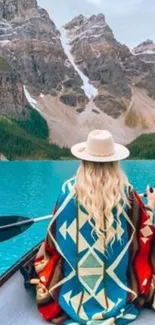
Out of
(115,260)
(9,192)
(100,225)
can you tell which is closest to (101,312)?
(115,260)

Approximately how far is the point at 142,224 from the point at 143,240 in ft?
0.50

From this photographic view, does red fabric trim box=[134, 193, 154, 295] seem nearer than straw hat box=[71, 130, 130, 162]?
No

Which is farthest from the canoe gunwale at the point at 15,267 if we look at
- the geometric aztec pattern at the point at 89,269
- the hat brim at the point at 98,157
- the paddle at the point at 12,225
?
the hat brim at the point at 98,157

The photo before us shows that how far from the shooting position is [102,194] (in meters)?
4.45

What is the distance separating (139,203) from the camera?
4.70 m

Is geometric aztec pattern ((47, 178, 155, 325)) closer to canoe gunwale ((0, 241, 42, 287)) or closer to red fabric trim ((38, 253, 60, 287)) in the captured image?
red fabric trim ((38, 253, 60, 287))

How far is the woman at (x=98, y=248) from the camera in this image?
448 centimetres

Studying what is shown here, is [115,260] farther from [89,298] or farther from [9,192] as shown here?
[9,192]

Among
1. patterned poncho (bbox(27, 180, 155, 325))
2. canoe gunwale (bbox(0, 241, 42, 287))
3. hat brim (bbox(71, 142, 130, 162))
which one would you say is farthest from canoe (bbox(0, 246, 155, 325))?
hat brim (bbox(71, 142, 130, 162))

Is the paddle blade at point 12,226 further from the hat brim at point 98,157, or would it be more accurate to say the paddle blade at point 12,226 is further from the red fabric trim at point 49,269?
the hat brim at point 98,157

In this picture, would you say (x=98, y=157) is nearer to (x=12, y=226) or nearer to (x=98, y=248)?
(x=98, y=248)

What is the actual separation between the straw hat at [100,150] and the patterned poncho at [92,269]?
304mm

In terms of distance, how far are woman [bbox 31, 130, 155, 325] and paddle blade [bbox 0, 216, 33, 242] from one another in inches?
70.0

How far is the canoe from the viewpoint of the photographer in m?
4.73
